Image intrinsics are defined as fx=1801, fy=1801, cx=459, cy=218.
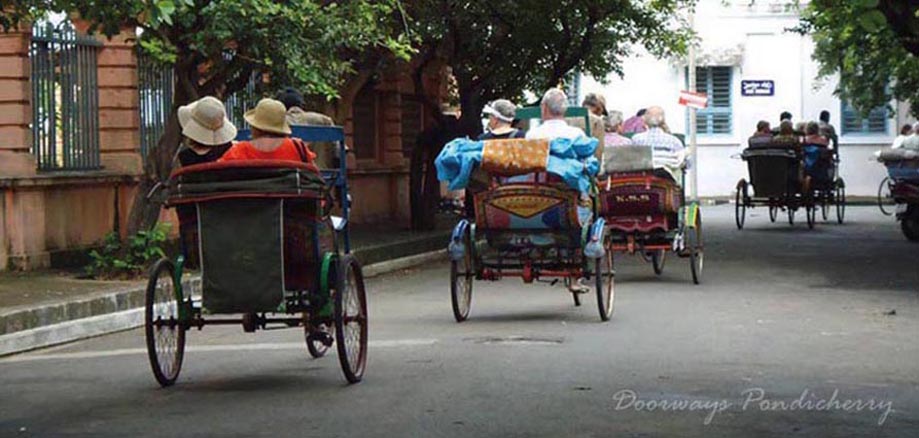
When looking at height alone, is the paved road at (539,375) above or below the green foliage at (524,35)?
below

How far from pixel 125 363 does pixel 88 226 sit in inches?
388

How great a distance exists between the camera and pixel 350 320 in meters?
11.2

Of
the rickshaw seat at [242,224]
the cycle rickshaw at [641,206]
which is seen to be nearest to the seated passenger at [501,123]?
the cycle rickshaw at [641,206]

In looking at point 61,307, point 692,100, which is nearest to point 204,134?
point 61,307

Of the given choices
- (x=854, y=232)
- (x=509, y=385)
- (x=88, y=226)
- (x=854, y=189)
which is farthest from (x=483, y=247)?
(x=854, y=189)

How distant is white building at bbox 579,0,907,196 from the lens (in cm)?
5059

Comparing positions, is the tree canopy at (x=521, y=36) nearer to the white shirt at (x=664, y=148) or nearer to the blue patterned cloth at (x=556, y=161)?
the white shirt at (x=664, y=148)

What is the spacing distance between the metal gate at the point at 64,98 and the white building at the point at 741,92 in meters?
28.7

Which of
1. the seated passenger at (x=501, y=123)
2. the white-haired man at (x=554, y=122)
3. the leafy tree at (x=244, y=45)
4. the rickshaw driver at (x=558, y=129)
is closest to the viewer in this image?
the rickshaw driver at (x=558, y=129)

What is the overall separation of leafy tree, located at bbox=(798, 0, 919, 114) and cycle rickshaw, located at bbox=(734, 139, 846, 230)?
2177mm

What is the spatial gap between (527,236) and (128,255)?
20.4 feet

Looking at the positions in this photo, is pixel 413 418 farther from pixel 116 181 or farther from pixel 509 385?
pixel 116 181

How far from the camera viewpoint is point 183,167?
11.2 metres

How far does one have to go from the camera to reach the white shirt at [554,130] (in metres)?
15.3
